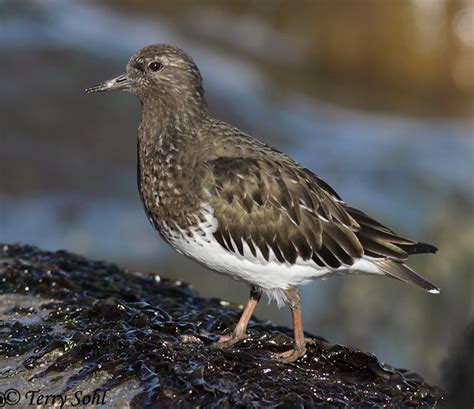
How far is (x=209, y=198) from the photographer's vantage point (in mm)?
4809

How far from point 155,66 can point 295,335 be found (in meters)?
1.72

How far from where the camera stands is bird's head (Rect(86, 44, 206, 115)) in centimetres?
534

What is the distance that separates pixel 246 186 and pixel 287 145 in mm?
7379

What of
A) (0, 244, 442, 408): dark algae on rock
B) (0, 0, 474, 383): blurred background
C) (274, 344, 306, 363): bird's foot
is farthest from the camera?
(0, 0, 474, 383): blurred background

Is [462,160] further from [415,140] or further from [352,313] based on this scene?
[352,313]

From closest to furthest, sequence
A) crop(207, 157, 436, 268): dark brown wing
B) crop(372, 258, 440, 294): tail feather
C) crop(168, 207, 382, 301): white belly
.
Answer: crop(168, 207, 382, 301): white belly, crop(207, 157, 436, 268): dark brown wing, crop(372, 258, 440, 294): tail feather

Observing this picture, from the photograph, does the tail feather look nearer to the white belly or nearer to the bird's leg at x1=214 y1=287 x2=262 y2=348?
the white belly

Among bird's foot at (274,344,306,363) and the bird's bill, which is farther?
the bird's bill

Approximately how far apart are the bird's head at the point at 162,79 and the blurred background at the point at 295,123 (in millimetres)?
2410

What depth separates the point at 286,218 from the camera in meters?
4.98

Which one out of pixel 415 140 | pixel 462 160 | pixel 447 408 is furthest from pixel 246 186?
pixel 415 140

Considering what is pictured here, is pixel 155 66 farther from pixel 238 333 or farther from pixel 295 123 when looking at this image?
pixel 295 123

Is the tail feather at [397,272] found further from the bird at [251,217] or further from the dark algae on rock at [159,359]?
the dark algae on rock at [159,359]

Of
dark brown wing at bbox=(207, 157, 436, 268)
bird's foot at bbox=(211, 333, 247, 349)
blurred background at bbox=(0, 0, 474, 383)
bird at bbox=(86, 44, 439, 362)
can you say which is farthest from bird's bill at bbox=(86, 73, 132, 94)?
blurred background at bbox=(0, 0, 474, 383)
